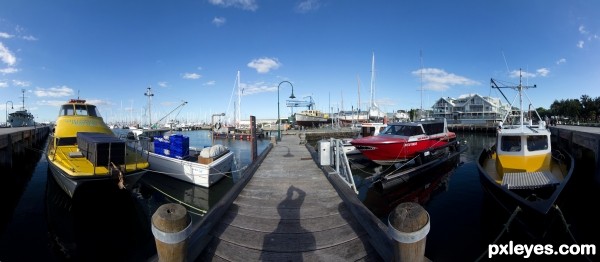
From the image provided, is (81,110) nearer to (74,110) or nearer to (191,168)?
(74,110)

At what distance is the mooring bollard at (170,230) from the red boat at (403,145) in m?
14.9

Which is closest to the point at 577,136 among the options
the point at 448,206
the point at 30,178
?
the point at 448,206

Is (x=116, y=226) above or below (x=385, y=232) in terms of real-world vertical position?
below

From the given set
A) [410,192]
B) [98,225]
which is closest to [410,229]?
[98,225]

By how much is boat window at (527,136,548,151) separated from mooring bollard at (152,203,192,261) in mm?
13076

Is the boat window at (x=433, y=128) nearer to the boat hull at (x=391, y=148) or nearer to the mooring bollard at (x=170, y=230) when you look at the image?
→ the boat hull at (x=391, y=148)

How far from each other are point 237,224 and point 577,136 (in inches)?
965

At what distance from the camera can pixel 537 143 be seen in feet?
36.3

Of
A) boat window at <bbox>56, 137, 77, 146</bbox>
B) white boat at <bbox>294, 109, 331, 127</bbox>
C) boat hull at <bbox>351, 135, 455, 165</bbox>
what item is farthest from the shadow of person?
white boat at <bbox>294, 109, 331, 127</bbox>

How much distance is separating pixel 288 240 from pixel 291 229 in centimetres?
42

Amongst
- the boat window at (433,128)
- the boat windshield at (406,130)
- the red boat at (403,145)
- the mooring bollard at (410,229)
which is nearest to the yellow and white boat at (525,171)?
the red boat at (403,145)

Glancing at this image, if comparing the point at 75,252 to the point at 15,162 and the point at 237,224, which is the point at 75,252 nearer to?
the point at 237,224

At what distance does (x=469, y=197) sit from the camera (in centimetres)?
1325

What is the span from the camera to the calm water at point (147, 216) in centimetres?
799
